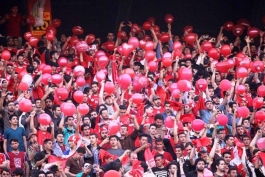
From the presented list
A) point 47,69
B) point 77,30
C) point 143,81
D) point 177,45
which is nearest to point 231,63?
point 177,45

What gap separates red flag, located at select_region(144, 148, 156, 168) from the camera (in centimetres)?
1330

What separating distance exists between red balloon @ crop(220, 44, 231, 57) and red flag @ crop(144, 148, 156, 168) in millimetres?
4182

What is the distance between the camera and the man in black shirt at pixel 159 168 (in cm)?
1312

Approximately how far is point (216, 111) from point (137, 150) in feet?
6.09

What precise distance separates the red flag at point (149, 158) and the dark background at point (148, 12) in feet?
19.8

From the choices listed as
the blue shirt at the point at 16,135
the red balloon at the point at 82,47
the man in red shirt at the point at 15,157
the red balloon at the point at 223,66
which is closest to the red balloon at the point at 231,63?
the red balloon at the point at 223,66

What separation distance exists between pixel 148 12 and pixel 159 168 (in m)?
7.05

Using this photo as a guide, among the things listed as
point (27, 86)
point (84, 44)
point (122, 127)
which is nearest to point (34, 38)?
point (84, 44)

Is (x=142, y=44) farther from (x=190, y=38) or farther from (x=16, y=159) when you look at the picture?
(x=16, y=159)

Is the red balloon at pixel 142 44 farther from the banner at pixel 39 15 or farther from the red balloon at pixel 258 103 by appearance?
the red balloon at pixel 258 103

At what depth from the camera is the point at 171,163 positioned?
13086 millimetres

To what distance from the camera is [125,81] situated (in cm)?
1502

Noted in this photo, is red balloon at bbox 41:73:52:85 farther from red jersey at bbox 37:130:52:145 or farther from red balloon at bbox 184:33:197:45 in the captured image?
red balloon at bbox 184:33:197:45

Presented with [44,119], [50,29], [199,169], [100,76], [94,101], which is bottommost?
[199,169]
